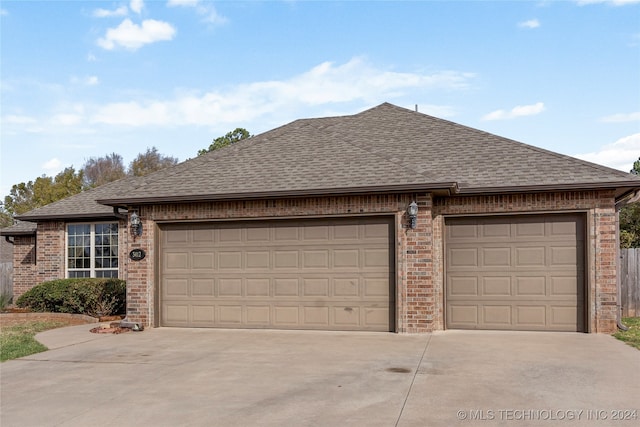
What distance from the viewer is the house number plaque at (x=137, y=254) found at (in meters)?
11.8

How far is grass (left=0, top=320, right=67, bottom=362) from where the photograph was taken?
8977 millimetres

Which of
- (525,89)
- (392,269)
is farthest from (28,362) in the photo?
(525,89)

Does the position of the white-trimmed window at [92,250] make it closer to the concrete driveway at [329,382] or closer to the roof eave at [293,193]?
the roof eave at [293,193]

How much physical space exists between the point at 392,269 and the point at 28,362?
6.47m

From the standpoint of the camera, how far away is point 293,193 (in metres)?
10.8

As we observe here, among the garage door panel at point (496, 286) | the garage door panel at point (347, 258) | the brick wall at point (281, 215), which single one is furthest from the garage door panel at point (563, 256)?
the garage door panel at point (347, 258)

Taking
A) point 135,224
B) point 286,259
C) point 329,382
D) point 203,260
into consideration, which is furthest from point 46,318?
point 329,382

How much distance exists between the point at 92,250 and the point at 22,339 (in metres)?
6.22

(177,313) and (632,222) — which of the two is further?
(632,222)

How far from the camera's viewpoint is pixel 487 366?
738 centimetres

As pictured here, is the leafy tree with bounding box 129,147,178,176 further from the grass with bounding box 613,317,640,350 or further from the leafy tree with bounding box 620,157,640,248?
the grass with bounding box 613,317,640,350

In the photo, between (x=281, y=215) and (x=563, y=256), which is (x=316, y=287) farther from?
(x=563, y=256)

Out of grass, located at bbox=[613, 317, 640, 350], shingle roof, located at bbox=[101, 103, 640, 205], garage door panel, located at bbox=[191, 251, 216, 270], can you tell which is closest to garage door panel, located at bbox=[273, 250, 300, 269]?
shingle roof, located at bbox=[101, 103, 640, 205]

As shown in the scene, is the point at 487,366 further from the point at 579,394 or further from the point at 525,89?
the point at 525,89
